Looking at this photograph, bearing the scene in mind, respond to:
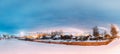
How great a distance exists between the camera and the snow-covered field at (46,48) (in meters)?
2.35

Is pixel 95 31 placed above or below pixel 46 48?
above

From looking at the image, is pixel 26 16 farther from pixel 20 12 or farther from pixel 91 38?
pixel 91 38

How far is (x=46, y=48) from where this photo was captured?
2.42m

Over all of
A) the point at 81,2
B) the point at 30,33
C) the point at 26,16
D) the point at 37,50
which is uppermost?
the point at 81,2

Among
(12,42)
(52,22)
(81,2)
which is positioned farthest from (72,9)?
(12,42)

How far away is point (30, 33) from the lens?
7.93 feet

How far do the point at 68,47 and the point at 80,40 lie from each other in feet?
0.58

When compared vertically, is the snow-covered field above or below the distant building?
below

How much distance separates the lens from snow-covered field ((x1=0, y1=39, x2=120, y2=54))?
7.72 ft

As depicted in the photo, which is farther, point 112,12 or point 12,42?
point 112,12

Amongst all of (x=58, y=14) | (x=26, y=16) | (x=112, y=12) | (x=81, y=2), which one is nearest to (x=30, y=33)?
(x=26, y=16)

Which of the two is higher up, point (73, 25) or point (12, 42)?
point (73, 25)

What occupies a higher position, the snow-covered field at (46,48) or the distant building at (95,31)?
the distant building at (95,31)

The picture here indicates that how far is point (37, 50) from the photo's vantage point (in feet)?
7.86
